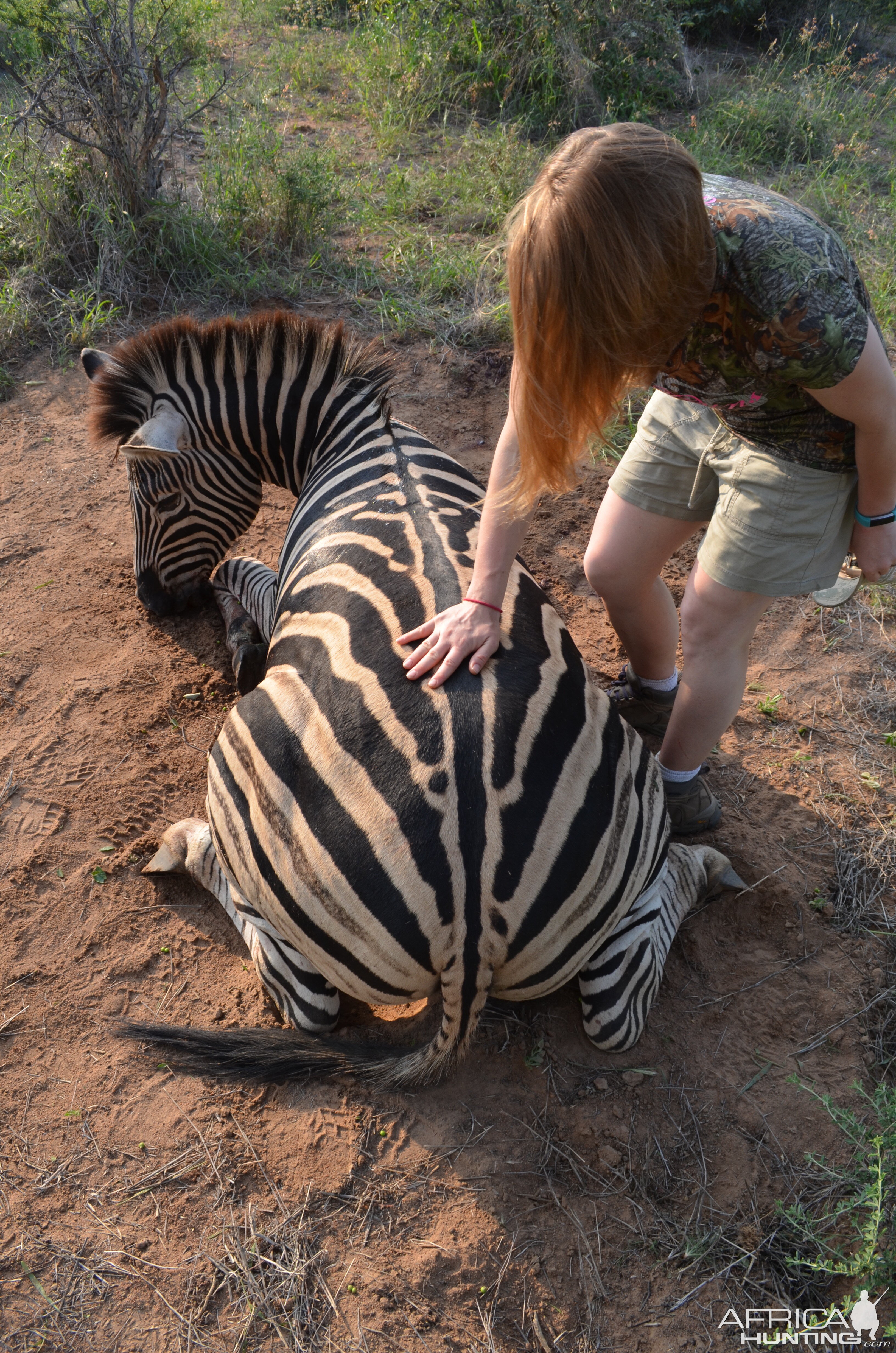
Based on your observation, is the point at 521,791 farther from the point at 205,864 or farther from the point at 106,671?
the point at 106,671

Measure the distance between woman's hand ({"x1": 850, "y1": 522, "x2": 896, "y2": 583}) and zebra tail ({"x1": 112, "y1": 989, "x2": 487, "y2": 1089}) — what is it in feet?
5.50

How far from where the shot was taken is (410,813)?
2104 mm

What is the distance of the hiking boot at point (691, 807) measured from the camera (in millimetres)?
3041

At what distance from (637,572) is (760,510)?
66 cm

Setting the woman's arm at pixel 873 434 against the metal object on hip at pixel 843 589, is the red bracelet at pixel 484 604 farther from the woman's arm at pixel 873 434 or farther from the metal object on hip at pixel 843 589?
the metal object on hip at pixel 843 589

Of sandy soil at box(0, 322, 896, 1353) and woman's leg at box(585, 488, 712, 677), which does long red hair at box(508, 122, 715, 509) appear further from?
sandy soil at box(0, 322, 896, 1353)

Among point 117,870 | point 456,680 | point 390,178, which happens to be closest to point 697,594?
point 456,680

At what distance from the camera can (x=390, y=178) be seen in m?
6.29

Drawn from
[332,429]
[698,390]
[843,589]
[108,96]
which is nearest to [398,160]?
[108,96]

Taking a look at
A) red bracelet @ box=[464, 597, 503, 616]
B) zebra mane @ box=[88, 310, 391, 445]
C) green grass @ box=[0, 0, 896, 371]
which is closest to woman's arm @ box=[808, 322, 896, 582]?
red bracelet @ box=[464, 597, 503, 616]

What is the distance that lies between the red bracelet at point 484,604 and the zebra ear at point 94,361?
6.96 feet

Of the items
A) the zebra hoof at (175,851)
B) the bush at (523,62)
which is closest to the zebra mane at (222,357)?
the zebra hoof at (175,851)

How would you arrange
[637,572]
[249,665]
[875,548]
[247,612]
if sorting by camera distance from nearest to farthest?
[875,548], [637,572], [249,665], [247,612]

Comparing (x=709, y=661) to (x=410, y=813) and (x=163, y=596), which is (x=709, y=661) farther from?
(x=163, y=596)
